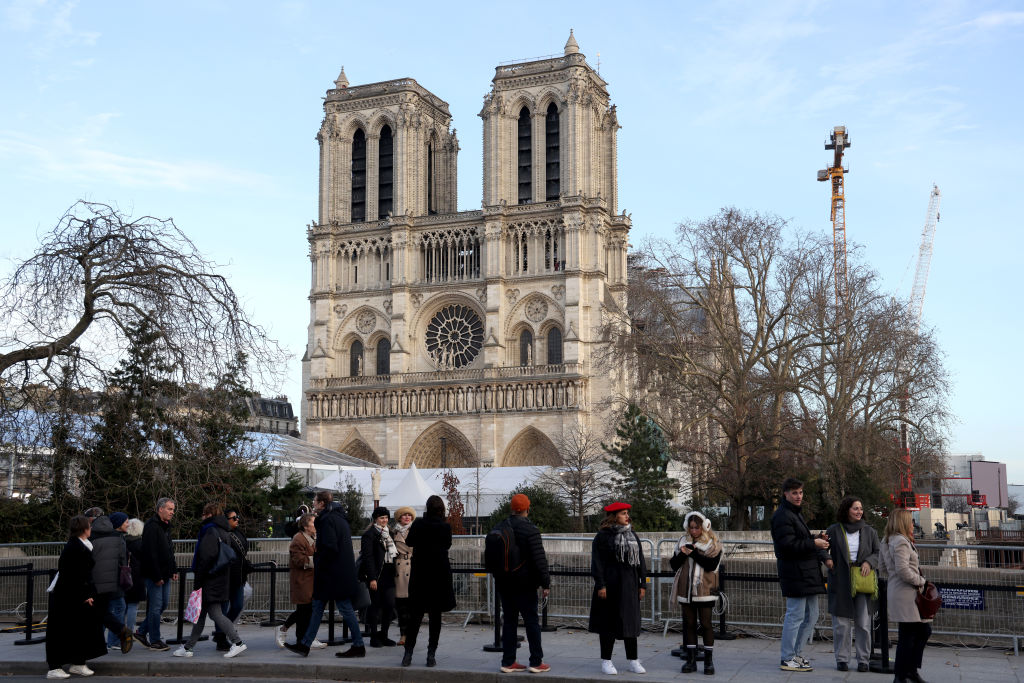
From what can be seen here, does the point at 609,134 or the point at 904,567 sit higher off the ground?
the point at 609,134

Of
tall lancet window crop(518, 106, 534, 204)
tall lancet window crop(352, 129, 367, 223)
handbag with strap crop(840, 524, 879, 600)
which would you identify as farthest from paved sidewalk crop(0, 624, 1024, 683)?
tall lancet window crop(352, 129, 367, 223)

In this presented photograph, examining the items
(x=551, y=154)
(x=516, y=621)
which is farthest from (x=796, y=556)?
(x=551, y=154)

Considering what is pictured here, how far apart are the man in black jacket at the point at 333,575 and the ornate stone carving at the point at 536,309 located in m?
43.9

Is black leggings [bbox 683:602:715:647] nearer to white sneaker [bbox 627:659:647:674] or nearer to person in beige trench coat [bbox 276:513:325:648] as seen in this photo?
white sneaker [bbox 627:659:647:674]

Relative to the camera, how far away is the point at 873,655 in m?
10.3

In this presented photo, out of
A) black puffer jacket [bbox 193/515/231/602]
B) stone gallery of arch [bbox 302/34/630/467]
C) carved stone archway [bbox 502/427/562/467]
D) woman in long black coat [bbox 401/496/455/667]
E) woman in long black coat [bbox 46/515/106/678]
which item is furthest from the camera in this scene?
stone gallery of arch [bbox 302/34/630/467]

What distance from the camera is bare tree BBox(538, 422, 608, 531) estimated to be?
3792 cm

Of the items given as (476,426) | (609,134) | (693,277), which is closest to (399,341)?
(476,426)

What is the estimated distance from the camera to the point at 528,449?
177 ft

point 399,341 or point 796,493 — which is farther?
Result: point 399,341

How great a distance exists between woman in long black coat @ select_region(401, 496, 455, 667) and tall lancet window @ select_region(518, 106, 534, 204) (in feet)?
156

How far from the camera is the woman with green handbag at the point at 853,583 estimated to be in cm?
965

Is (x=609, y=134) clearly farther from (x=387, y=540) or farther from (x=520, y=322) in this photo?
(x=387, y=540)

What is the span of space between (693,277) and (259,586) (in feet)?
68.6
